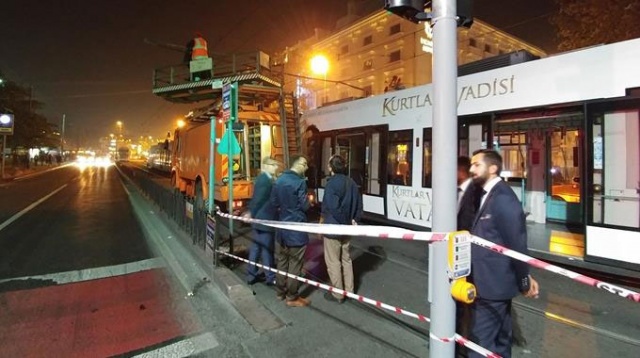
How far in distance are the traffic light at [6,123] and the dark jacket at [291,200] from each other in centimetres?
3230

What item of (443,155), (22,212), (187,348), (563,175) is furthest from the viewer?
(22,212)

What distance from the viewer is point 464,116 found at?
25.3 ft

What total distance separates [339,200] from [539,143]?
730 centimetres

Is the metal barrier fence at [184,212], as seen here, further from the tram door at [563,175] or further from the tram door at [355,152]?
the tram door at [563,175]

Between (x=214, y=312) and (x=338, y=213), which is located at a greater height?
(x=338, y=213)

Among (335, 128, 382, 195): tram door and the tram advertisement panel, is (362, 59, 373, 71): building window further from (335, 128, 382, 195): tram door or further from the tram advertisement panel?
the tram advertisement panel

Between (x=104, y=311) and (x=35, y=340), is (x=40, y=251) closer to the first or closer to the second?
(x=104, y=311)

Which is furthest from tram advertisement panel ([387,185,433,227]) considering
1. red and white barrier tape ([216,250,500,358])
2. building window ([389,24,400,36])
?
building window ([389,24,400,36])

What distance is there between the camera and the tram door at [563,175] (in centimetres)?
950

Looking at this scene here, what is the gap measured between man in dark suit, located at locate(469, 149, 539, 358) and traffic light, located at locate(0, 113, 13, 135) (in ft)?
115

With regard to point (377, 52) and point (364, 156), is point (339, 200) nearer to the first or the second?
point (364, 156)

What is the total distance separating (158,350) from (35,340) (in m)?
1.31

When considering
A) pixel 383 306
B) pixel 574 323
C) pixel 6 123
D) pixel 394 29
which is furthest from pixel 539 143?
pixel 394 29

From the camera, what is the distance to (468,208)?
12.2 ft
